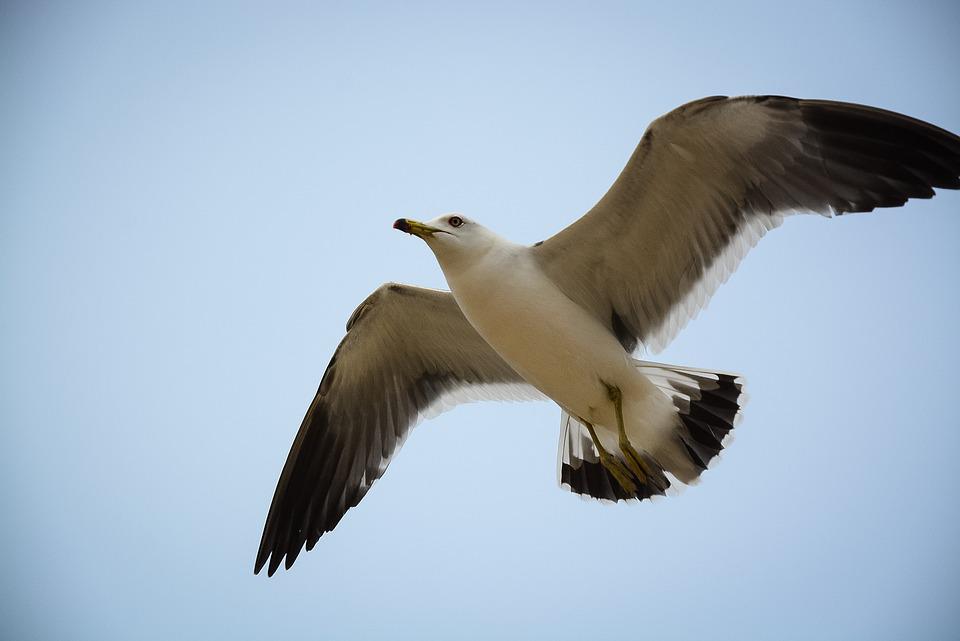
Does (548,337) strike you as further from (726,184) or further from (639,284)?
(726,184)

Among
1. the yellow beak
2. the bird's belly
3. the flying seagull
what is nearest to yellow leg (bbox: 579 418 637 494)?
the flying seagull

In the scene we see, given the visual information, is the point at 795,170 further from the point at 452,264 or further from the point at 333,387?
the point at 333,387

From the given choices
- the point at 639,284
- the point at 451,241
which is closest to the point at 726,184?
the point at 639,284

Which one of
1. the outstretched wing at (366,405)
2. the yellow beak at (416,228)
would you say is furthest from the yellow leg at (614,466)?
the yellow beak at (416,228)

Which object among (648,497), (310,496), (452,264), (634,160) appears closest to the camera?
(634,160)

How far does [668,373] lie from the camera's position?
4.84m

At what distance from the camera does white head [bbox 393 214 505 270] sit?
470cm

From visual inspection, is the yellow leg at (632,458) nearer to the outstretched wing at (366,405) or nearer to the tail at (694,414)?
the tail at (694,414)

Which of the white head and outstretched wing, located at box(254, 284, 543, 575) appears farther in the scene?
outstretched wing, located at box(254, 284, 543, 575)

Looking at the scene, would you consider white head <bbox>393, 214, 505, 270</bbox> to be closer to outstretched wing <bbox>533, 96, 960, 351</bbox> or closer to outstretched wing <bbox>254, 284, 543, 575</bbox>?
outstretched wing <bbox>533, 96, 960, 351</bbox>

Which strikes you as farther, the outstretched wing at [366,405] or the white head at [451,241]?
the outstretched wing at [366,405]

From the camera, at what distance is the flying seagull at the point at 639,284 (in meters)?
4.37

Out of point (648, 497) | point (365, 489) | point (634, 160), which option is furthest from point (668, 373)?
point (365, 489)

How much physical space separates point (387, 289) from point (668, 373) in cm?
164
